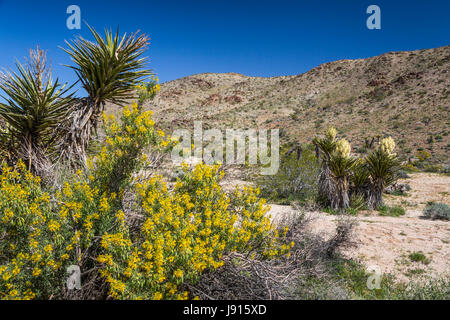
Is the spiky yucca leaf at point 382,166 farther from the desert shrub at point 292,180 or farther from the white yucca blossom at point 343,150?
the desert shrub at point 292,180

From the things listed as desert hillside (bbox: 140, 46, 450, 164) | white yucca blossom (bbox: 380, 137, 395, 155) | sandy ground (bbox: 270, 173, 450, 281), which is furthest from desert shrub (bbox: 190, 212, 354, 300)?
desert hillside (bbox: 140, 46, 450, 164)

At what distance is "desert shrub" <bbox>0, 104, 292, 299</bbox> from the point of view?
2807 millimetres

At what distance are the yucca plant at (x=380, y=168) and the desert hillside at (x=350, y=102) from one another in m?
8.62

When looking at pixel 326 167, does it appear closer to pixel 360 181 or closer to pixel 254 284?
pixel 360 181

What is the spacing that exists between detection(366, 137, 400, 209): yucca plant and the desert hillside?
862 centimetres

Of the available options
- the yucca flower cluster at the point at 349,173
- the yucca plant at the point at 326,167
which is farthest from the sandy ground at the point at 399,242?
the yucca plant at the point at 326,167

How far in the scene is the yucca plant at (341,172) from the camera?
843 cm

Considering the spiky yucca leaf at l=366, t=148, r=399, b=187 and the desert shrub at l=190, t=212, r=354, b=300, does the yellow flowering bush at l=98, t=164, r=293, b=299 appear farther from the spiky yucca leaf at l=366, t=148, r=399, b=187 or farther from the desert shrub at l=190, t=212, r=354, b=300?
the spiky yucca leaf at l=366, t=148, r=399, b=187

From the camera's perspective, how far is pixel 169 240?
2.81m

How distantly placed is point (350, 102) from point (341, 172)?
31.2m

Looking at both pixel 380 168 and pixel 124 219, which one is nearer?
pixel 124 219

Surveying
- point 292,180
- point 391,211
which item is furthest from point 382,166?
point 292,180

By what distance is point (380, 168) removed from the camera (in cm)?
883
